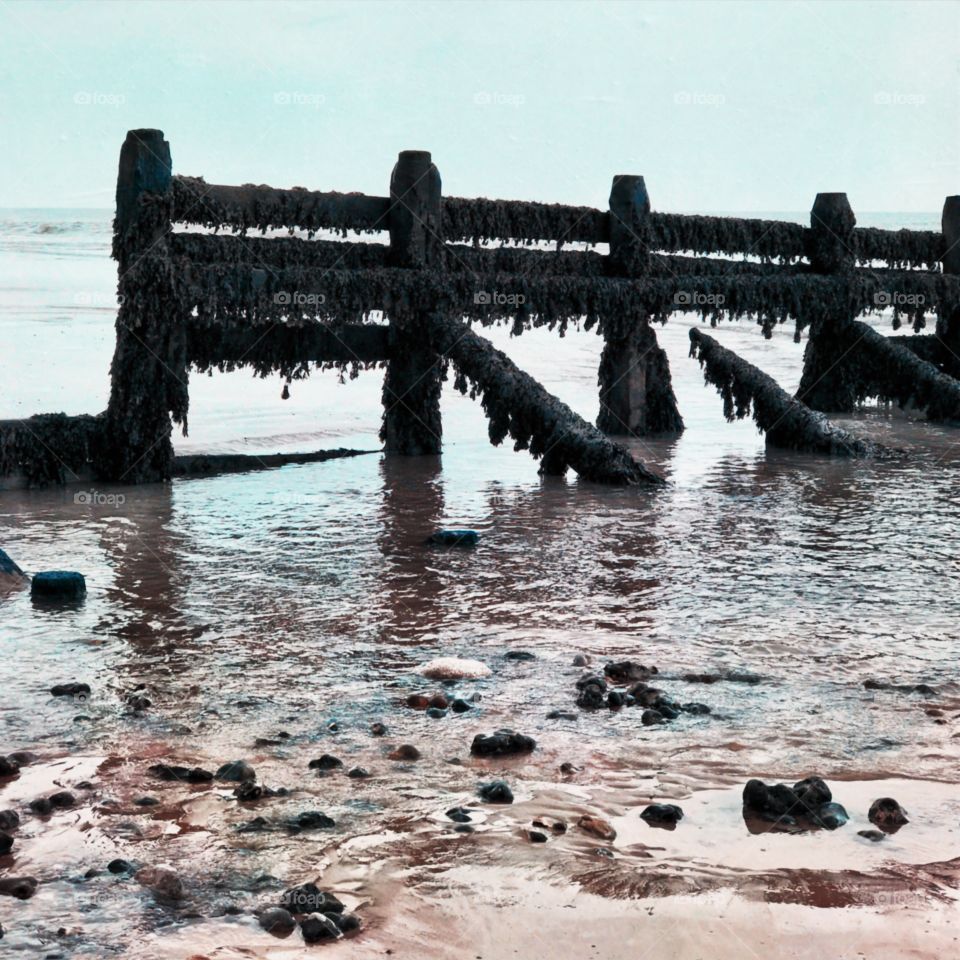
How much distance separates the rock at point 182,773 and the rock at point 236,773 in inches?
1.3

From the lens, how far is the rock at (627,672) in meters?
4.43

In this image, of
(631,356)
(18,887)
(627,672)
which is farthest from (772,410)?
(18,887)

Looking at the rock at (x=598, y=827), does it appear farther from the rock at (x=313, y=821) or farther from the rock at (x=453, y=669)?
the rock at (x=453, y=669)

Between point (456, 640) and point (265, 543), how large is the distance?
7.28 ft

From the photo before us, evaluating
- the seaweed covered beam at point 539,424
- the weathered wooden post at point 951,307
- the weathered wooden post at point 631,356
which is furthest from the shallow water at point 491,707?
the weathered wooden post at point 951,307

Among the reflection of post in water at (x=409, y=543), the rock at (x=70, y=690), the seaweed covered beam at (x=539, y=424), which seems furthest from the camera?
the seaweed covered beam at (x=539, y=424)

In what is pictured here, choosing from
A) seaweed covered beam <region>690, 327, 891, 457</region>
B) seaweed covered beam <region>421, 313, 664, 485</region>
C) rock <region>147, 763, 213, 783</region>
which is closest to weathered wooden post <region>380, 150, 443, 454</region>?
seaweed covered beam <region>421, 313, 664, 485</region>

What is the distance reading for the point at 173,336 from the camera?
885cm

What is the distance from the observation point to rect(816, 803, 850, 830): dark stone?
3232 mm

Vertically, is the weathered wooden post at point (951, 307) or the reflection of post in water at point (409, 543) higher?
the weathered wooden post at point (951, 307)

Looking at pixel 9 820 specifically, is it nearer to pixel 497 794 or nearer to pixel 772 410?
pixel 497 794

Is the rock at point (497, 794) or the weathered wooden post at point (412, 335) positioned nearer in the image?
the rock at point (497, 794)

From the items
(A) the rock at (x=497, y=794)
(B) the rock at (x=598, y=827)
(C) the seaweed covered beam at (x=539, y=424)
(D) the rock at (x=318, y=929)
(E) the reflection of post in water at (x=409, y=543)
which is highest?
(C) the seaweed covered beam at (x=539, y=424)

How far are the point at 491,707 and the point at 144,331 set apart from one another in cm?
547
